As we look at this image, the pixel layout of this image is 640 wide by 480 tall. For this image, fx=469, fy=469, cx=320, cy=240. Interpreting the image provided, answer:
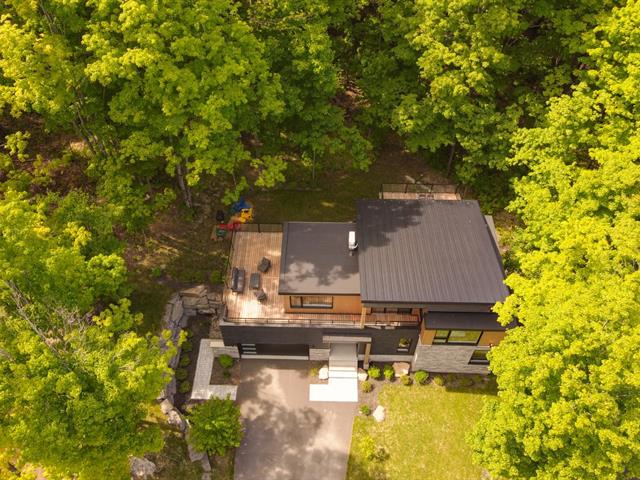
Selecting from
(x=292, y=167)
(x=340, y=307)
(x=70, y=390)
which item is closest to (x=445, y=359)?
(x=340, y=307)

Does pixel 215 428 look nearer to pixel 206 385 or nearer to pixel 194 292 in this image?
pixel 206 385

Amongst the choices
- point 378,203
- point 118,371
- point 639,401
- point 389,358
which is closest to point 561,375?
point 639,401

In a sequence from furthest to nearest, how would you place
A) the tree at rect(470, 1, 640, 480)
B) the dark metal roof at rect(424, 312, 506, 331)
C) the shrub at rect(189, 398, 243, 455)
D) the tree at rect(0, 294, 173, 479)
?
1. the dark metal roof at rect(424, 312, 506, 331)
2. the shrub at rect(189, 398, 243, 455)
3. the tree at rect(470, 1, 640, 480)
4. the tree at rect(0, 294, 173, 479)

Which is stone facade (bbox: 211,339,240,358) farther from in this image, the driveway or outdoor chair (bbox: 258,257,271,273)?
outdoor chair (bbox: 258,257,271,273)

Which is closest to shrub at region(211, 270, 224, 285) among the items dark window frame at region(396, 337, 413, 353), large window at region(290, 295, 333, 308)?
large window at region(290, 295, 333, 308)

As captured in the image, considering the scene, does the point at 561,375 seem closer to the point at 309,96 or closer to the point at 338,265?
the point at 338,265

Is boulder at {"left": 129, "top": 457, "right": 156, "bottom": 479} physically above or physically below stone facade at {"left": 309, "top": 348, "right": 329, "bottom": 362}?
below

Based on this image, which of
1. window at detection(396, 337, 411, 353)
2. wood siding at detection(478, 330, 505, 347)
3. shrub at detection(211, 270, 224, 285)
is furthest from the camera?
shrub at detection(211, 270, 224, 285)
